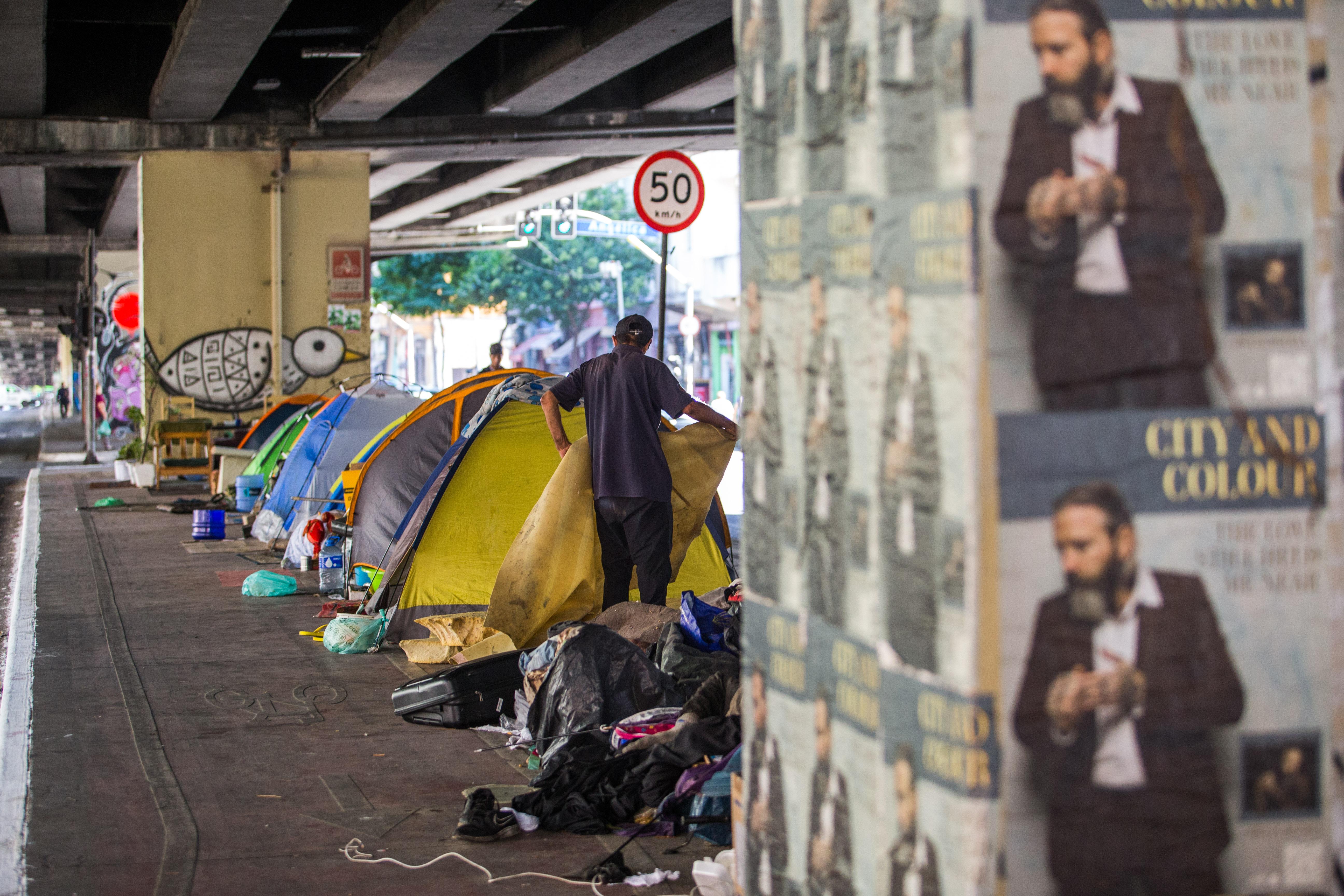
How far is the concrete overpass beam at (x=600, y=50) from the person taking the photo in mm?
12250

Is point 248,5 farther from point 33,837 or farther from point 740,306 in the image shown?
point 740,306

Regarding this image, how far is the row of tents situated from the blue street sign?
1468 cm

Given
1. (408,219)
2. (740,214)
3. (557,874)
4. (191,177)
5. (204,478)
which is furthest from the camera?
(408,219)

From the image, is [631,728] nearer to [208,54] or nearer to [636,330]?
[636,330]

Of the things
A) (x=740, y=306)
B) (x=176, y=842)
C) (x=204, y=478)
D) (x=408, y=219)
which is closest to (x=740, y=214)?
(x=740, y=306)

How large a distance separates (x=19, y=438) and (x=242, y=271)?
27.0m

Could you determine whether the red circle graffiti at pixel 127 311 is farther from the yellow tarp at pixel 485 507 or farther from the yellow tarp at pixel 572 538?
the yellow tarp at pixel 572 538

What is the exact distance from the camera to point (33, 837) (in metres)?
4.59

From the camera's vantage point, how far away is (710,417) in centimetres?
748

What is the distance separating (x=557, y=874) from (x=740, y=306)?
2086 millimetres

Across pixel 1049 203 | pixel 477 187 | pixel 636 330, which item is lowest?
pixel 1049 203

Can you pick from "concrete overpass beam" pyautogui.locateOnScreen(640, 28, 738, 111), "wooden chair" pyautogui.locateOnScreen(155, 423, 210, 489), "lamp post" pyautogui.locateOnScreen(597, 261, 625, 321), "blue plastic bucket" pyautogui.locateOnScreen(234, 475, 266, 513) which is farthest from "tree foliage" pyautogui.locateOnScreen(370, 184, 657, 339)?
"blue plastic bucket" pyautogui.locateOnScreen(234, 475, 266, 513)

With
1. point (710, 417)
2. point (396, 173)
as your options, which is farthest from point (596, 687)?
point (396, 173)

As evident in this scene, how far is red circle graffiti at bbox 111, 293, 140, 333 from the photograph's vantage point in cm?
2355
